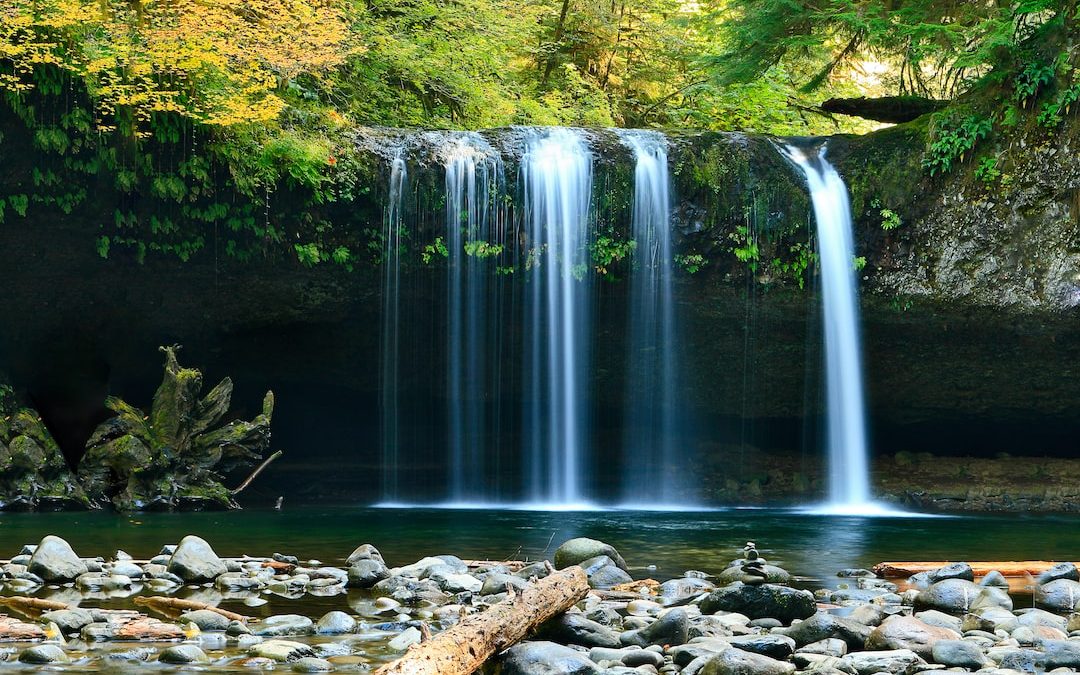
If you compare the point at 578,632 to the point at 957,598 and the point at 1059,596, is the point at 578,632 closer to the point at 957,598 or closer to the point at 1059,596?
the point at 957,598

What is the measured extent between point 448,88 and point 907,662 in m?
16.1

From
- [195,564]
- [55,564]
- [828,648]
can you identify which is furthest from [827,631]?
[55,564]

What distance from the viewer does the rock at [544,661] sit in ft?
15.3

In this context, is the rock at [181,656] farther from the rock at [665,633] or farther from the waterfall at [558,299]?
the waterfall at [558,299]

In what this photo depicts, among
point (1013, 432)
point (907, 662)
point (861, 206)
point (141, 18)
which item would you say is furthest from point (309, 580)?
point (1013, 432)

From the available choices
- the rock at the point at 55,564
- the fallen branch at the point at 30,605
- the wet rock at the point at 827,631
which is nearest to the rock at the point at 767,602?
the wet rock at the point at 827,631

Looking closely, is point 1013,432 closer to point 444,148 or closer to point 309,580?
point 444,148

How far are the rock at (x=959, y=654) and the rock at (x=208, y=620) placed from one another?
348cm

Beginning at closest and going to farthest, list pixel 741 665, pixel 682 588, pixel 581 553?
1. pixel 741 665
2. pixel 682 588
3. pixel 581 553

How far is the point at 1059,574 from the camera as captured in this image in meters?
7.47

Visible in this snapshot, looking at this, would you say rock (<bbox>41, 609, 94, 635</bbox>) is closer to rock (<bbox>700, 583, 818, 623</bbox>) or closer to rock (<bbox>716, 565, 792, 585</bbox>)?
rock (<bbox>700, 583, 818, 623</bbox>)

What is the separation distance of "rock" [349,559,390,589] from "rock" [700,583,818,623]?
7.67ft

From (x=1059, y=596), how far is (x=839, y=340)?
8610mm

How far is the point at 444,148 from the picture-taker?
14703 mm
